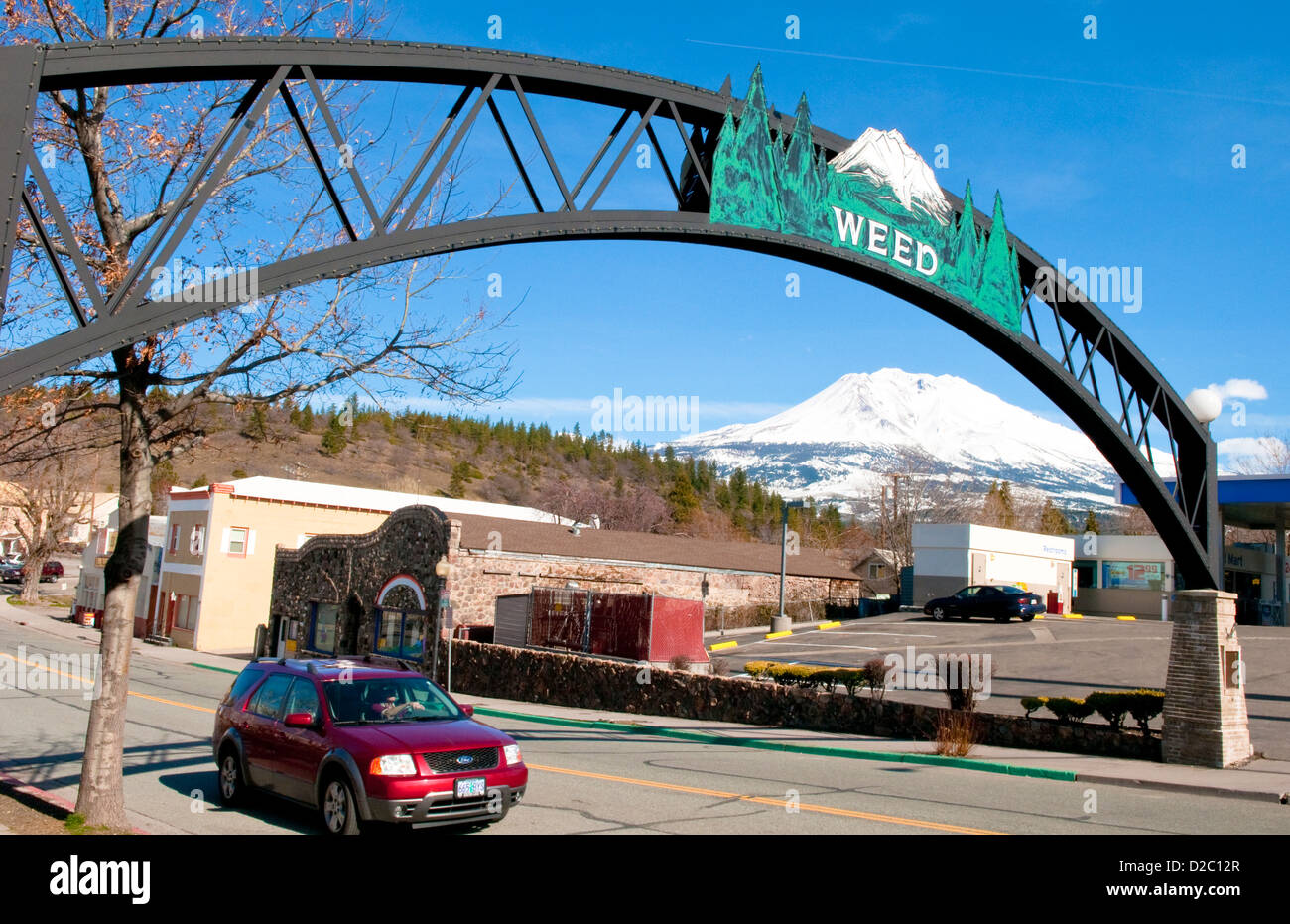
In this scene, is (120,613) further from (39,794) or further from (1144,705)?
(1144,705)

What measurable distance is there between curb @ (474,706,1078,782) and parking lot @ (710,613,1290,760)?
4595mm

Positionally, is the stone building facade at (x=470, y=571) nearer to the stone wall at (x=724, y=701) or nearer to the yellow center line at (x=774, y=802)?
the stone wall at (x=724, y=701)

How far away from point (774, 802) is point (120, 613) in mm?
7397

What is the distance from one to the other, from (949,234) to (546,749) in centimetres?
1033

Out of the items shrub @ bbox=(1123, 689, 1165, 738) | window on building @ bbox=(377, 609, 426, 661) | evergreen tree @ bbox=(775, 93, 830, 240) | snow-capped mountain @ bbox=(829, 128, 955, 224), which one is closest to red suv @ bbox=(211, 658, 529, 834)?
evergreen tree @ bbox=(775, 93, 830, 240)

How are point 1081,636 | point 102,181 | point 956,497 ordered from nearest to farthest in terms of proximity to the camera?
point 102,181 → point 1081,636 → point 956,497

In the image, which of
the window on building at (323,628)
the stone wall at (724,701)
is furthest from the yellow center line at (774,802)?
the window on building at (323,628)

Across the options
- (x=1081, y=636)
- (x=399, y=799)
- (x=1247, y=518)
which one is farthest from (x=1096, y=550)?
(x=399, y=799)

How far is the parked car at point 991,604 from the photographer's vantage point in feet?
133

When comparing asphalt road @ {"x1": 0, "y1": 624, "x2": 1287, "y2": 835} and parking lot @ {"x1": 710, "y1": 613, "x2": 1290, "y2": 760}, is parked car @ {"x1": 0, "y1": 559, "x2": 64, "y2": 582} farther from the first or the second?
asphalt road @ {"x1": 0, "y1": 624, "x2": 1287, "y2": 835}

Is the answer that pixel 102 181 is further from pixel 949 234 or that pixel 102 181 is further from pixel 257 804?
pixel 949 234

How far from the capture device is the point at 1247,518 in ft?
142

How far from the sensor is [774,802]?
11852mm

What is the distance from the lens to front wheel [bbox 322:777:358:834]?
9.35 m
